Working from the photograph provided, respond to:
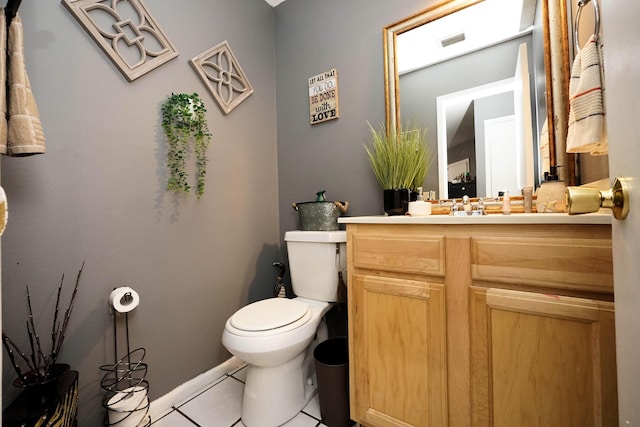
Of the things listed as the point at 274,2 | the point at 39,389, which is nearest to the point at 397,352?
the point at 39,389

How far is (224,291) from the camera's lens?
65.1 inches

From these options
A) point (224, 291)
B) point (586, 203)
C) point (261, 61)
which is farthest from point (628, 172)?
point (261, 61)

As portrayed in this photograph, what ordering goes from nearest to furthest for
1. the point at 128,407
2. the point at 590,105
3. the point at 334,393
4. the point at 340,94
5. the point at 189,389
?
the point at 590,105
the point at 128,407
the point at 334,393
the point at 189,389
the point at 340,94

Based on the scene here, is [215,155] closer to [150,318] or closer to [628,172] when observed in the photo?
[150,318]

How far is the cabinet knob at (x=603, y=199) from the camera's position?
0.36 metres

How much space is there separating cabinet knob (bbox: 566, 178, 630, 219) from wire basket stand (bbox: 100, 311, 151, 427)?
1.48 m

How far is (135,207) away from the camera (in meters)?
1.29

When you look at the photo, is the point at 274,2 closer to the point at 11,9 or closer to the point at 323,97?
the point at 323,97

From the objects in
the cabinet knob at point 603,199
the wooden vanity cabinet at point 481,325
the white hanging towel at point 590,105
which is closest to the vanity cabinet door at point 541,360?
the wooden vanity cabinet at point 481,325

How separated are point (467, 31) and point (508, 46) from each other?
0.68 feet

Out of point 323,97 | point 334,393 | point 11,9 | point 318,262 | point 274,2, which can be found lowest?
point 334,393

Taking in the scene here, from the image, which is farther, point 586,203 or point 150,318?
point 150,318

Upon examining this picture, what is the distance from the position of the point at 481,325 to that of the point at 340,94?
1429 millimetres

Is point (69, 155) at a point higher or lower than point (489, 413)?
higher
